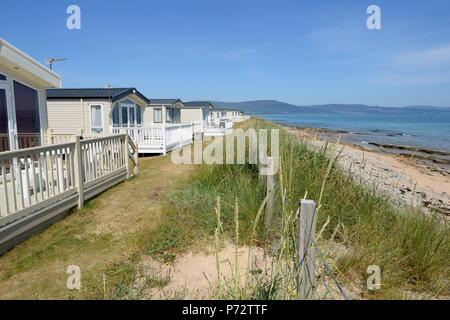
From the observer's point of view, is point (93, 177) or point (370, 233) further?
point (93, 177)

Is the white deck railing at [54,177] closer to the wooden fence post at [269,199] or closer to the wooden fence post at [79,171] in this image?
the wooden fence post at [79,171]

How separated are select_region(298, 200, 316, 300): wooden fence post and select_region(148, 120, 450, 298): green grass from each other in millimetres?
155

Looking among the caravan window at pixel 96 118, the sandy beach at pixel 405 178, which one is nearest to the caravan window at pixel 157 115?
the caravan window at pixel 96 118

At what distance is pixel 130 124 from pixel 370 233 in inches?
710

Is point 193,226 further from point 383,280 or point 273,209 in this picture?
point 383,280

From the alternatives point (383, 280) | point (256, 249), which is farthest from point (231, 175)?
point (383, 280)

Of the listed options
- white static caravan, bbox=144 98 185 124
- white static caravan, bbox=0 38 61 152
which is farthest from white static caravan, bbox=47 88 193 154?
white static caravan, bbox=0 38 61 152

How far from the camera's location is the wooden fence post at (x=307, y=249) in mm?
1901

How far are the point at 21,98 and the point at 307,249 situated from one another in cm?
941

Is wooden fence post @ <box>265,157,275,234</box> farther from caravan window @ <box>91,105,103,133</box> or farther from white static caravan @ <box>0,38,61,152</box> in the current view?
caravan window @ <box>91,105,103,133</box>
